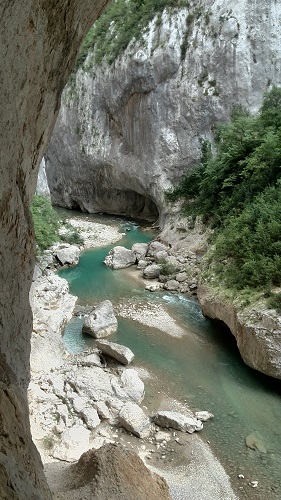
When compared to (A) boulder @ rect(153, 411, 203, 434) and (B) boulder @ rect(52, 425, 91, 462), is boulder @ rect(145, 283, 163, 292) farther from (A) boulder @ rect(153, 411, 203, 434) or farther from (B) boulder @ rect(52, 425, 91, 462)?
(B) boulder @ rect(52, 425, 91, 462)

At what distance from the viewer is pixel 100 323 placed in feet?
38.7

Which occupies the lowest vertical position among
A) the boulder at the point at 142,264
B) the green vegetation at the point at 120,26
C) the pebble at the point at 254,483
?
the pebble at the point at 254,483

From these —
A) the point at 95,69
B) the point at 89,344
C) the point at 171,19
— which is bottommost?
the point at 89,344

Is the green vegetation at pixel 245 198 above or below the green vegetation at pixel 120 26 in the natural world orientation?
below

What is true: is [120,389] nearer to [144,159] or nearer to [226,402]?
[226,402]

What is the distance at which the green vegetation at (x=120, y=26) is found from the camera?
2114cm

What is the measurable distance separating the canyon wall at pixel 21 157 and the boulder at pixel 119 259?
13.4m

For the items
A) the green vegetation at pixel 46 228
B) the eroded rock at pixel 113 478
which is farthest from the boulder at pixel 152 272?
the eroded rock at pixel 113 478

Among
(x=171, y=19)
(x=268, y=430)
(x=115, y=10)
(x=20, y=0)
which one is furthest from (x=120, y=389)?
(x=115, y=10)

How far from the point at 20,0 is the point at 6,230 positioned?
1.59m

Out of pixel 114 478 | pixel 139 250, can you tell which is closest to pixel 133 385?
pixel 114 478

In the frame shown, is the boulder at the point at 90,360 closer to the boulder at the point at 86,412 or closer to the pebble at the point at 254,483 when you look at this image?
the boulder at the point at 86,412

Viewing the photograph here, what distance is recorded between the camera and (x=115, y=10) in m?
23.9

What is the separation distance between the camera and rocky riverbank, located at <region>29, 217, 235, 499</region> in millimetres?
7086
